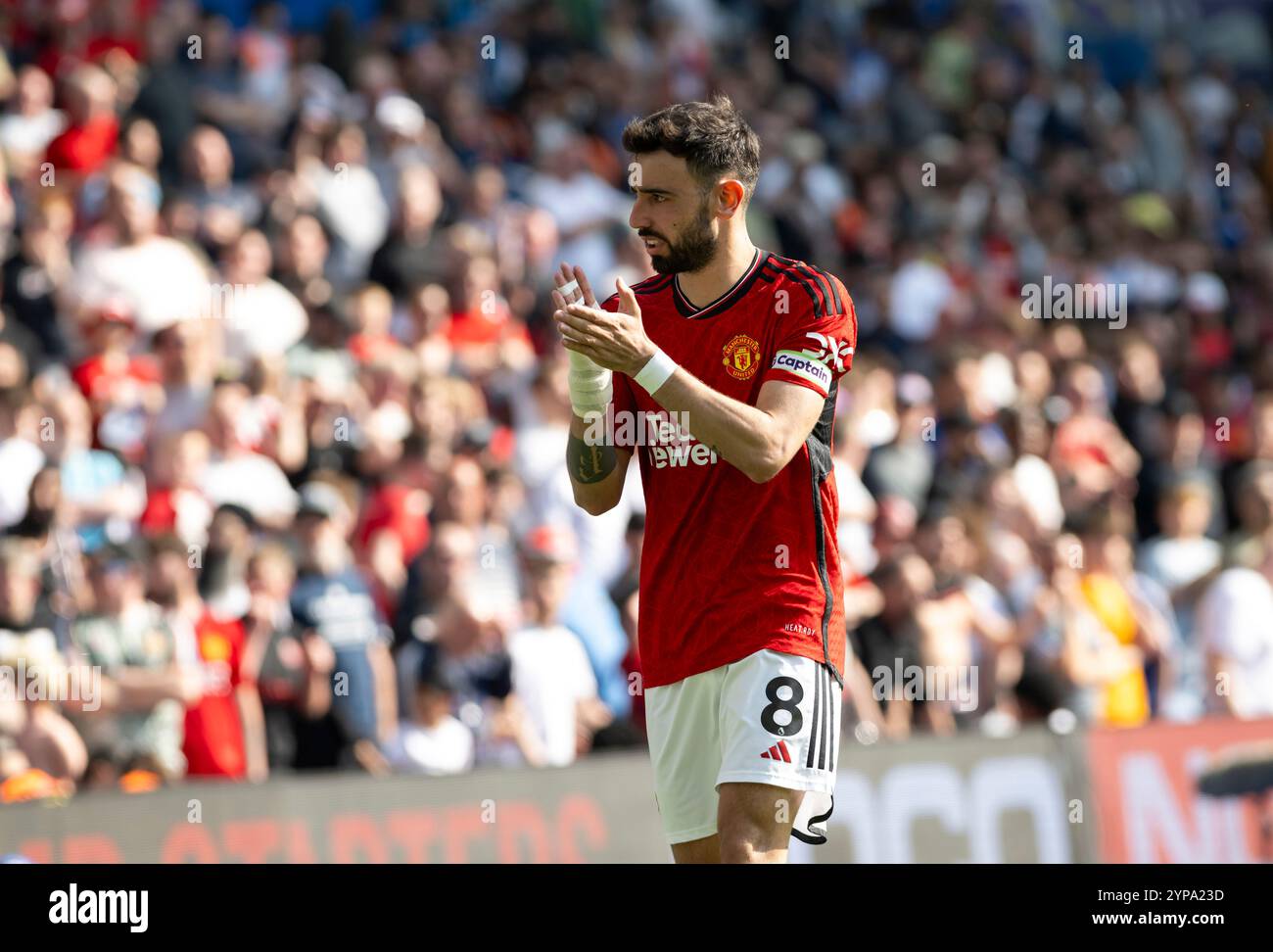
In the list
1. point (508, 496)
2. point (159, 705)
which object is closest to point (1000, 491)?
point (508, 496)

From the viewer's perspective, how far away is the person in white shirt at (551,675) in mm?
9320

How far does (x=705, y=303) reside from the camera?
17.9ft

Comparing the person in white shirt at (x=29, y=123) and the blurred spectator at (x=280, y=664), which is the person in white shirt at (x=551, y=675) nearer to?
the blurred spectator at (x=280, y=664)

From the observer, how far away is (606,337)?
16.3 feet

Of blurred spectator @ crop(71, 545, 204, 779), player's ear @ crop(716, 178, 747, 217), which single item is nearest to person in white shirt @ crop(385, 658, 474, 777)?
blurred spectator @ crop(71, 545, 204, 779)

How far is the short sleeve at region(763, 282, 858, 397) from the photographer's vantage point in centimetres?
522

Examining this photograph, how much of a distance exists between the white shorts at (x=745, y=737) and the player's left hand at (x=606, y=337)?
0.89 metres

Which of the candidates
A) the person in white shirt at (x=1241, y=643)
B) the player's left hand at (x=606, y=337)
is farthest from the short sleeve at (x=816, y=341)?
the person in white shirt at (x=1241, y=643)

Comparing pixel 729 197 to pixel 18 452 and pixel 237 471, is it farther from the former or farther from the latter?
pixel 18 452

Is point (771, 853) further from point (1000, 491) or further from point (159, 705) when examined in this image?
point (1000, 491)

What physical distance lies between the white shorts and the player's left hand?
89 cm

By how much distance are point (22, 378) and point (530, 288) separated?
3.64m

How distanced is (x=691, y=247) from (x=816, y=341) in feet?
1.45

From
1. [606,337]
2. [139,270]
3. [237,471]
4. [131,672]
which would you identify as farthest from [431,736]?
[606,337]
